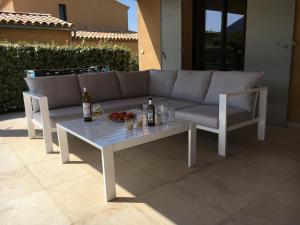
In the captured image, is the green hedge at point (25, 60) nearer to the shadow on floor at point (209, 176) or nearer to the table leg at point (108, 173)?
the shadow on floor at point (209, 176)

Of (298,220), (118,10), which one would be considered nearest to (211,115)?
(298,220)

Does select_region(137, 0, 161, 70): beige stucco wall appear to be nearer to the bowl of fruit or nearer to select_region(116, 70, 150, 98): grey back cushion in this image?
select_region(116, 70, 150, 98): grey back cushion

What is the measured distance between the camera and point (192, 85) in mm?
3859

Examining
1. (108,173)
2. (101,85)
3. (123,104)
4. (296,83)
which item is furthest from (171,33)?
(108,173)

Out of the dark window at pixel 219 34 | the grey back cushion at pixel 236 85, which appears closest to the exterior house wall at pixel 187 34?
the dark window at pixel 219 34

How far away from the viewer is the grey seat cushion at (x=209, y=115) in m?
2.95

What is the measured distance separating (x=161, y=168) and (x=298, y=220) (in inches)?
49.7

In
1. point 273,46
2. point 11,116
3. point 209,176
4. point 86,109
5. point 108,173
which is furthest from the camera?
point 11,116

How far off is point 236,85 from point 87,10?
38.8 ft

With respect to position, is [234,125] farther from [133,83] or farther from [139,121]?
[133,83]

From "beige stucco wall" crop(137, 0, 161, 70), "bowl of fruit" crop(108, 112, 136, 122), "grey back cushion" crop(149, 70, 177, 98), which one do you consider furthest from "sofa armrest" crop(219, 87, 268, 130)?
"beige stucco wall" crop(137, 0, 161, 70)

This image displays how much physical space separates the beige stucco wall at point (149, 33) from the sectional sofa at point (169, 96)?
1.81 meters

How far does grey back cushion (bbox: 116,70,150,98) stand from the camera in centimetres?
427

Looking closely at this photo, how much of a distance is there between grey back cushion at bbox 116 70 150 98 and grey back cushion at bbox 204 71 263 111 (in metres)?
1.28
